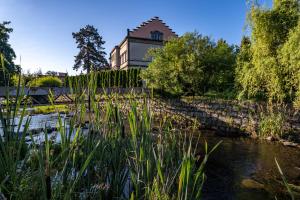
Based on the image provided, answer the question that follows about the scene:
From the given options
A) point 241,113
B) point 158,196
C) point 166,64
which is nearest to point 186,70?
point 166,64

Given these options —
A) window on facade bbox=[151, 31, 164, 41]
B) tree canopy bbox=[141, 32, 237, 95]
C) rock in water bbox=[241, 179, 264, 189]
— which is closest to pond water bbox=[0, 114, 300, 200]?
rock in water bbox=[241, 179, 264, 189]

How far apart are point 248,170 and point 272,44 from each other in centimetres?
446

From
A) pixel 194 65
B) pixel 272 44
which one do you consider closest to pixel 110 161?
pixel 272 44

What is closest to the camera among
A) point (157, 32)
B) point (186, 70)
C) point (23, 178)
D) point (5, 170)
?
point (5, 170)

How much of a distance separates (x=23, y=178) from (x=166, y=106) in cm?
916

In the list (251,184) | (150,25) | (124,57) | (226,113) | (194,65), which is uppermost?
(150,25)

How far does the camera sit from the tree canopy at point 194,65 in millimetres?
10258

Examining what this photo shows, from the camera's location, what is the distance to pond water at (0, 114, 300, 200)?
3.67 metres

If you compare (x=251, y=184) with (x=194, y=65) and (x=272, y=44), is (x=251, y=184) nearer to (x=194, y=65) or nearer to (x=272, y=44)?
(x=272, y=44)

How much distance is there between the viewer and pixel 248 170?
15.3 ft

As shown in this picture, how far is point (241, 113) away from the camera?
816 cm

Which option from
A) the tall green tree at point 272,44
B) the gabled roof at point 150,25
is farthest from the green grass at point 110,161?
the gabled roof at point 150,25

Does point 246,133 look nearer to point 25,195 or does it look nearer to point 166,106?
point 166,106

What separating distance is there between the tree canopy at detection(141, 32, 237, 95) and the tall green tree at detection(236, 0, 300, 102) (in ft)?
8.22
